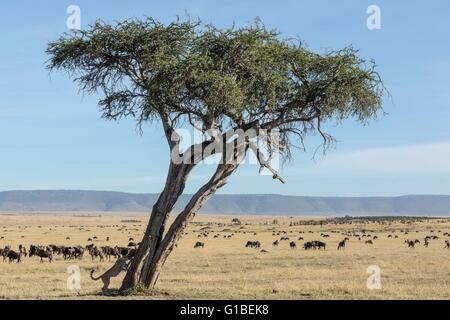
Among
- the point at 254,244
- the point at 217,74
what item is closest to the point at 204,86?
the point at 217,74

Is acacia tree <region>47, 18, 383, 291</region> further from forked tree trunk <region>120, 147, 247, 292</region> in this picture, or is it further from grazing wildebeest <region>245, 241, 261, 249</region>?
grazing wildebeest <region>245, 241, 261, 249</region>

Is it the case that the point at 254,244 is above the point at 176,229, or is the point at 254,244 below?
below

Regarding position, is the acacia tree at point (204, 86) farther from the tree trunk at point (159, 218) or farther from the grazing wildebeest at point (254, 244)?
the grazing wildebeest at point (254, 244)

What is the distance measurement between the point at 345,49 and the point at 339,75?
0.96 metres

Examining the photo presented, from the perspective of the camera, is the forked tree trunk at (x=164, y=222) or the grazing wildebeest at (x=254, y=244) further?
the grazing wildebeest at (x=254, y=244)

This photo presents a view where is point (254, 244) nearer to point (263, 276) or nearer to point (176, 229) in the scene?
point (263, 276)

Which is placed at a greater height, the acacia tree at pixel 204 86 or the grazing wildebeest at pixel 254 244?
the acacia tree at pixel 204 86

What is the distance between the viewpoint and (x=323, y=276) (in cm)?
3020

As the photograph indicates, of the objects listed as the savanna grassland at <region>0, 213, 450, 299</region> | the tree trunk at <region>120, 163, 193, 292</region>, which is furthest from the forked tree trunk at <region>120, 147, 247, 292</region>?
the savanna grassland at <region>0, 213, 450, 299</region>

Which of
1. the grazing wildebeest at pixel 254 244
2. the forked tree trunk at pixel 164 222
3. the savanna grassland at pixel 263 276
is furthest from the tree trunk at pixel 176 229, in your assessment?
the grazing wildebeest at pixel 254 244

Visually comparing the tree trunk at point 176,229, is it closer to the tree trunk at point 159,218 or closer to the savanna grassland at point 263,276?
the tree trunk at point 159,218

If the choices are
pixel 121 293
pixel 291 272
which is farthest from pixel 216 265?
pixel 121 293
